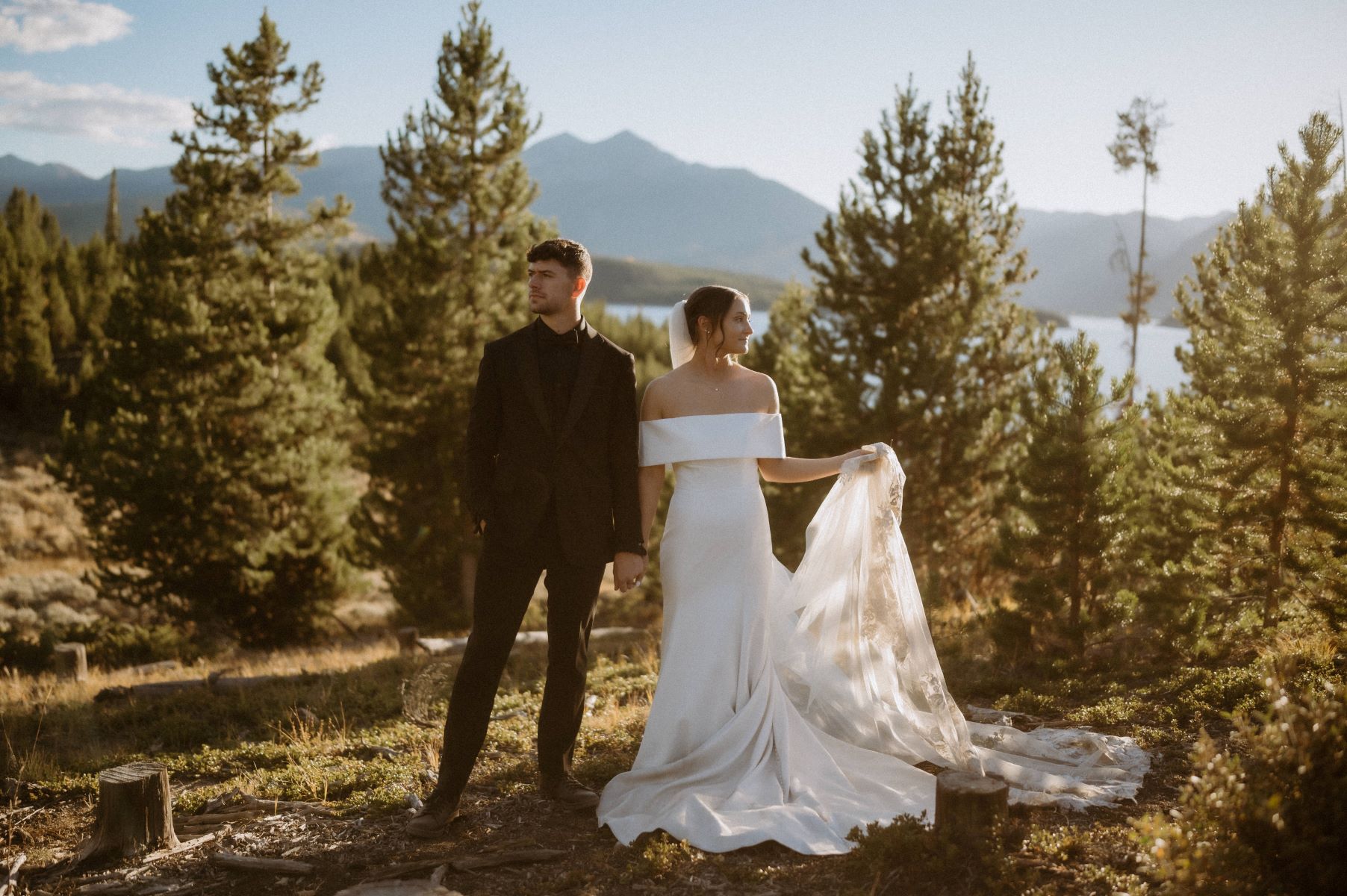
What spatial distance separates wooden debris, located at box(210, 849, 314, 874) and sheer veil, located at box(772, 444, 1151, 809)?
2.54 meters

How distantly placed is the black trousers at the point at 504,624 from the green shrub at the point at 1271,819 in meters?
2.53

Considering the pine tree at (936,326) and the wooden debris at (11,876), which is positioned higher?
the pine tree at (936,326)

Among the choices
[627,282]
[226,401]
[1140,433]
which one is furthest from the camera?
[627,282]

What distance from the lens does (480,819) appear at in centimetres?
445

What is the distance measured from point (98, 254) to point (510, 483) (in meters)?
52.4

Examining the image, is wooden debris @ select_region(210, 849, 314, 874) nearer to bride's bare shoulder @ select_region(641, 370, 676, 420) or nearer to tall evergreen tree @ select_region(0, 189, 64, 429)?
bride's bare shoulder @ select_region(641, 370, 676, 420)

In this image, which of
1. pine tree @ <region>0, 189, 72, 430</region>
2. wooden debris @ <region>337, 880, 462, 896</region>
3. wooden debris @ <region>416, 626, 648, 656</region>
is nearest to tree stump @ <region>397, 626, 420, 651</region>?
wooden debris @ <region>416, 626, 648, 656</region>

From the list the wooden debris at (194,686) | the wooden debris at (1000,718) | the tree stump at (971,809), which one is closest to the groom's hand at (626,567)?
the tree stump at (971,809)

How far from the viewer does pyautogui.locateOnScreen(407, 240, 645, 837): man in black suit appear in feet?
14.0

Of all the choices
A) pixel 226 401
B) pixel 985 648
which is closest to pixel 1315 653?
pixel 985 648

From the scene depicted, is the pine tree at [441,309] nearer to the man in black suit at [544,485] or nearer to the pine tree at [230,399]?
the pine tree at [230,399]

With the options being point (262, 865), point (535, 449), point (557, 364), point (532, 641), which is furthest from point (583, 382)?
point (532, 641)

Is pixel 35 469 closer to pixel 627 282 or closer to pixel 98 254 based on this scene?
pixel 98 254

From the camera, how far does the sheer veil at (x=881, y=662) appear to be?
4719 mm
